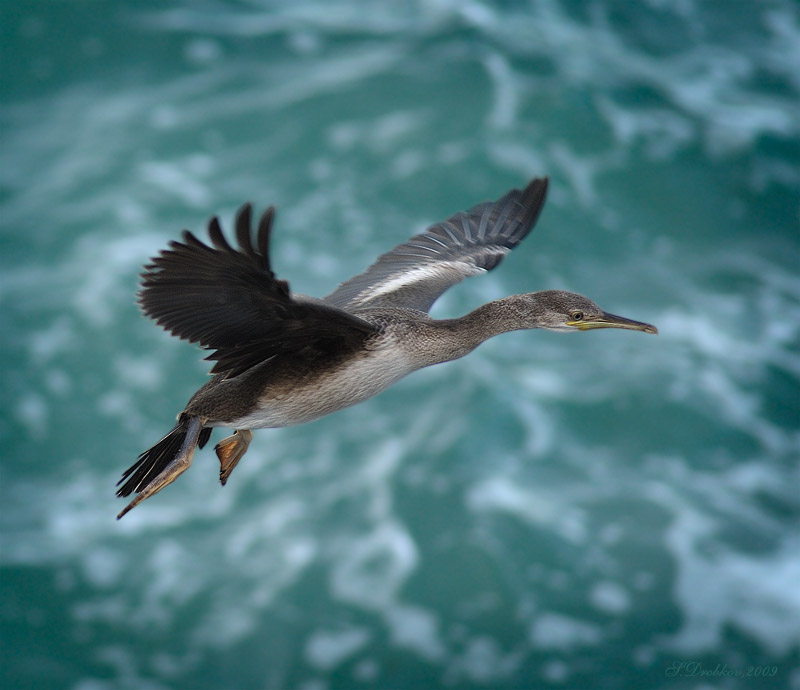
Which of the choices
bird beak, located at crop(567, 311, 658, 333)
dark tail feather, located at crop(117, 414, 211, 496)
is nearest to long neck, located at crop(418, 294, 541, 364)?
bird beak, located at crop(567, 311, 658, 333)

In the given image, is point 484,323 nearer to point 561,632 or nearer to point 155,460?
point 155,460

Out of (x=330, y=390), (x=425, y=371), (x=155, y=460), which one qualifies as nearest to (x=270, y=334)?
(x=330, y=390)

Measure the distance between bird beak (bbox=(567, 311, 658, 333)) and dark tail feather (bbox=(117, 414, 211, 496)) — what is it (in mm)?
2252

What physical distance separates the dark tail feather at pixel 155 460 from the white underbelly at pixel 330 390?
1.17 feet

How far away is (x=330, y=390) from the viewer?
239 inches

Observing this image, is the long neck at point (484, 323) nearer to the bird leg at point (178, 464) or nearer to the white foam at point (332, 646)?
the bird leg at point (178, 464)

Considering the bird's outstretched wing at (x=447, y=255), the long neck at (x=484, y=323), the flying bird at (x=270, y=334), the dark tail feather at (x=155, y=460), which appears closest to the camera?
the flying bird at (x=270, y=334)

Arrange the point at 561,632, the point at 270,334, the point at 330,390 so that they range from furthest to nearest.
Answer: the point at 561,632, the point at 330,390, the point at 270,334

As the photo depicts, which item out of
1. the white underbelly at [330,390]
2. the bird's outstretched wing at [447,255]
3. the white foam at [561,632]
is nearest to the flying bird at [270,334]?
the white underbelly at [330,390]

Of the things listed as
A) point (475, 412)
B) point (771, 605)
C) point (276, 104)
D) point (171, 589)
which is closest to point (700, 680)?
point (771, 605)

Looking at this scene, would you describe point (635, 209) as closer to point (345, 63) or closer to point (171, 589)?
point (345, 63)

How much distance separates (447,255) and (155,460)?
2.70 m

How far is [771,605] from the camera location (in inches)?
591

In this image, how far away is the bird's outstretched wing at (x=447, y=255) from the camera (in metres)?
7.45
